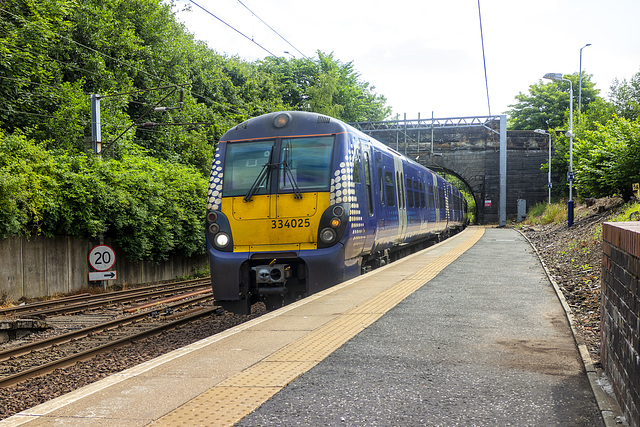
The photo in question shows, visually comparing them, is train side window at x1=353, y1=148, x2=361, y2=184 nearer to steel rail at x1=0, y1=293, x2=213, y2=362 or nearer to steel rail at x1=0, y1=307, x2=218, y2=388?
steel rail at x1=0, y1=307, x2=218, y2=388

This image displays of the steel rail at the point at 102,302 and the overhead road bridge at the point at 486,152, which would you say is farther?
the overhead road bridge at the point at 486,152

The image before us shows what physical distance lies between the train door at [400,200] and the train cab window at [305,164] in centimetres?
437

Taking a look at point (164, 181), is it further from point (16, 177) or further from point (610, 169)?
point (610, 169)

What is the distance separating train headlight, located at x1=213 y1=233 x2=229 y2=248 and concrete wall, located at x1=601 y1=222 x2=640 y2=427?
217 inches

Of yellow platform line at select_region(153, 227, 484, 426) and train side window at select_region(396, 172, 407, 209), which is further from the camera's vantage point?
train side window at select_region(396, 172, 407, 209)

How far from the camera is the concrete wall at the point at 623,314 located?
3416 millimetres

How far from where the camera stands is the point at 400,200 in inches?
538

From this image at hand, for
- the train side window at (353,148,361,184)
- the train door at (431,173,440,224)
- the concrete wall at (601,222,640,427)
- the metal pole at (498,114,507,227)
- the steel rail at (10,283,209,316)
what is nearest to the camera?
the concrete wall at (601,222,640,427)

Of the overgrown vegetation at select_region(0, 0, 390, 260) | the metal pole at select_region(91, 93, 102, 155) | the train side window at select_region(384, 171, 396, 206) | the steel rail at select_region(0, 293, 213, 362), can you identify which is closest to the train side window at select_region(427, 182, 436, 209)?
the train side window at select_region(384, 171, 396, 206)

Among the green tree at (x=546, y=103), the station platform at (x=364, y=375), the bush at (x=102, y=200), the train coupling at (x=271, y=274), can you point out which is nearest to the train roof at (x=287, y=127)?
the train coupling at (x=271, y=274)

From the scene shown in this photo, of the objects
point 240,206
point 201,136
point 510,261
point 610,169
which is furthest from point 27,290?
point 201,136

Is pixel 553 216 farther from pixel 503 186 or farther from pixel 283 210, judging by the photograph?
pixel 283 210

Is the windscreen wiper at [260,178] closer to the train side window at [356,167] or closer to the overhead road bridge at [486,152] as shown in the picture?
the train side window at [356,167]

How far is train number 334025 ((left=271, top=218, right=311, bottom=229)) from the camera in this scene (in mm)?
8914
